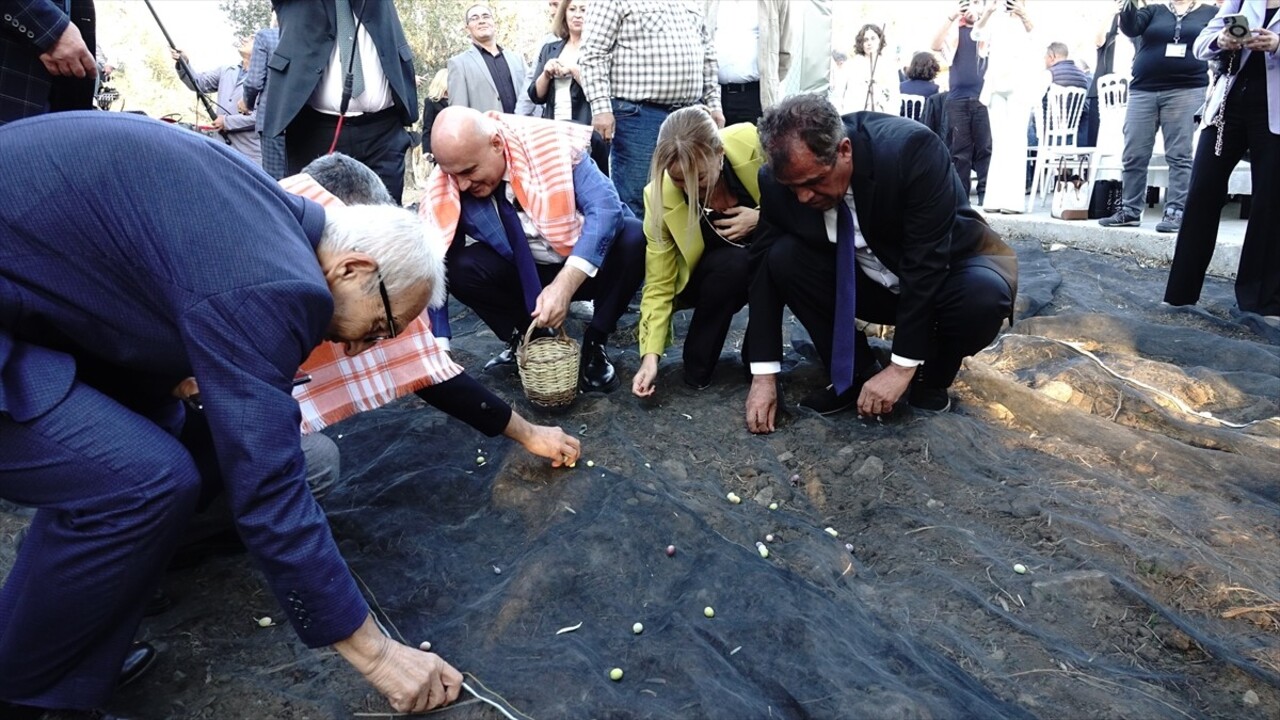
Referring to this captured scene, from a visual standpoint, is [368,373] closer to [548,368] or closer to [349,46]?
[548,368]

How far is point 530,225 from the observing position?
3164mm

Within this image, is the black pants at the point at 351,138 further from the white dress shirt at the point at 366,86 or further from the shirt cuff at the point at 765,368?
the shirt cuff at the point at 765,368

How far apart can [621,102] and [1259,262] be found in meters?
2.96

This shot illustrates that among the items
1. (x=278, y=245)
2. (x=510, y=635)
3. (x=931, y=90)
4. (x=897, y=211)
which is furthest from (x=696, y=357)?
(x=931, y=90)

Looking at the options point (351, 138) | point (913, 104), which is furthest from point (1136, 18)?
point (351, 138)

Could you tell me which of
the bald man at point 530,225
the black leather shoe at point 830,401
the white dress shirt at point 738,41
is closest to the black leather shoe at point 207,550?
the bald man at point 530,225

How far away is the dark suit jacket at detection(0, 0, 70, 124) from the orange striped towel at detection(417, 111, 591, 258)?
3.85 feet

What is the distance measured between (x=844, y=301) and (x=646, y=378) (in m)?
0.77

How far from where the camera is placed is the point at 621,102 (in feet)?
12.9

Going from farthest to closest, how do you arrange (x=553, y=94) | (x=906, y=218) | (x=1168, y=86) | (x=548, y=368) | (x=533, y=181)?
(x=1168, y=86) < (x=553, y=94) < (x=533, y=181) < (x=548, y=368) < (x=906, y=218)

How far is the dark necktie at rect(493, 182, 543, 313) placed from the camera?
122 inches

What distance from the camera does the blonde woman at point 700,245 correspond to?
299 cm

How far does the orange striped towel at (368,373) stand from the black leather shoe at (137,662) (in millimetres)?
589

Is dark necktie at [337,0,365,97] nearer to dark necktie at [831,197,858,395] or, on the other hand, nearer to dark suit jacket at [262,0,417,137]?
dark suit jacket at [262,0,417,137]
